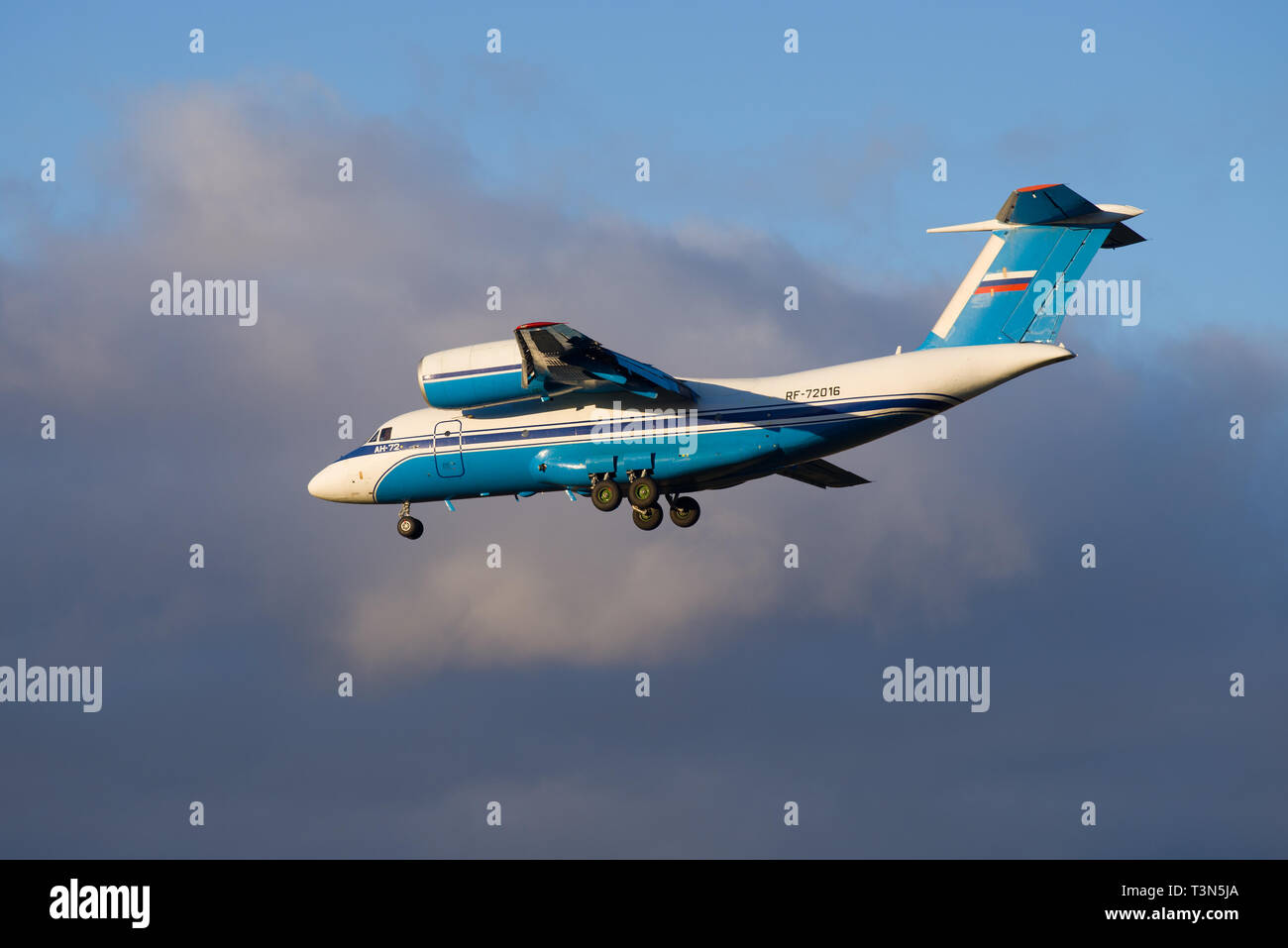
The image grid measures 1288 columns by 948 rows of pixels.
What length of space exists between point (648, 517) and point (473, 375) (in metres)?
3.76

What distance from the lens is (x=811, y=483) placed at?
99.2 feet

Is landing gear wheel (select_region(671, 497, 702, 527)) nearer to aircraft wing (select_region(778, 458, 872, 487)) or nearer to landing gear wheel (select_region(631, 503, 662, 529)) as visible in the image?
landing gear wheel (select_region(631, 503, 662, 529))

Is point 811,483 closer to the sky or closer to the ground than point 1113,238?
closer to the ground

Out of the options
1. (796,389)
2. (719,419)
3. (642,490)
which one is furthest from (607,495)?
(796,389)

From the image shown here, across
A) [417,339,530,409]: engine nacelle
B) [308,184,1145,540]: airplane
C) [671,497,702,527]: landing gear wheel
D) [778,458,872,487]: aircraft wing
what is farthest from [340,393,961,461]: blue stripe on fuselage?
[778,458,872,487]: aircraft wing

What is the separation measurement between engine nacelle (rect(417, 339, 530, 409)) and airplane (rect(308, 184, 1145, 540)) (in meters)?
0.02

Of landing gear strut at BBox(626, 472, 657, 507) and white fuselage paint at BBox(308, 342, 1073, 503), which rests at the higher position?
white fuselage paint at BBox(308, 342, 1073, 503)

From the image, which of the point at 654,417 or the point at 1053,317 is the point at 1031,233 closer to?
the point at 1053,317

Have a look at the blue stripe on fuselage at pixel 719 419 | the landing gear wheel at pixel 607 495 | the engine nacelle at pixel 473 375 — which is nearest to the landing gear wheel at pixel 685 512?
the landing gear wheel at pixel 607 495

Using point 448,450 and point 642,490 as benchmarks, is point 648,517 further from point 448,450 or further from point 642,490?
point 448,450

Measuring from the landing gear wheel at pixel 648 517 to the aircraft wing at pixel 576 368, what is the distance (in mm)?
1918

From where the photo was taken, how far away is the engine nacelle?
25.3 metres
